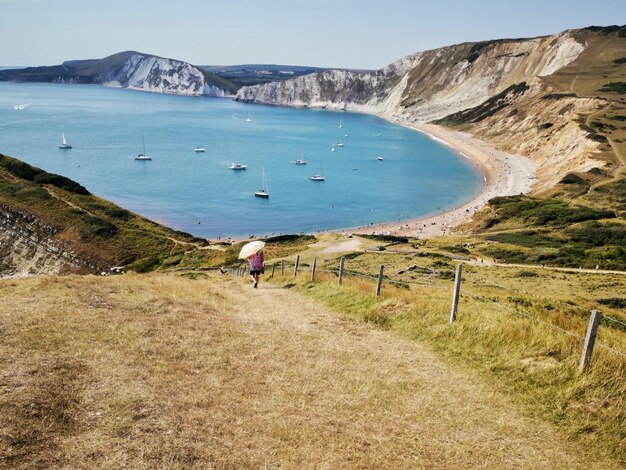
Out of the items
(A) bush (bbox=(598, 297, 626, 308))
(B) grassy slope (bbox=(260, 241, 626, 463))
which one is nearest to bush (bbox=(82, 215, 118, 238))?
(B) grassy slope (bbox=(260, 241, 626, 463))

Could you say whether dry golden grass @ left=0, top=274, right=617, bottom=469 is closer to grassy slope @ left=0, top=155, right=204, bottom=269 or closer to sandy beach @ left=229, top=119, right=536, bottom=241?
grassy slope @ left=0, top=155, right=204, bottom=269

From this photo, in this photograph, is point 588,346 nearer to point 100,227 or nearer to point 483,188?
point 100,227

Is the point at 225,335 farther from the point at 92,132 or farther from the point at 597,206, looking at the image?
the point at 92,132

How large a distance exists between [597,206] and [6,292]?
75.3m

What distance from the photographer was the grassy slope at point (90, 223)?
58.1m

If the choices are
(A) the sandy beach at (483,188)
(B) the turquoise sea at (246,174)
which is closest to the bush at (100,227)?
(B) the turquoise sea at (246,174)

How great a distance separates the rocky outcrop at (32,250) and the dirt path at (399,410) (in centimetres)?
4825

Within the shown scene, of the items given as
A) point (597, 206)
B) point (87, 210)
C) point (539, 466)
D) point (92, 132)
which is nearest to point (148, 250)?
point (87, 210)

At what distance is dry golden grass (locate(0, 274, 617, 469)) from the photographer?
28.0ft

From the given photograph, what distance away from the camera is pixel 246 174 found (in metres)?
122

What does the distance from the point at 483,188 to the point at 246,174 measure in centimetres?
5461

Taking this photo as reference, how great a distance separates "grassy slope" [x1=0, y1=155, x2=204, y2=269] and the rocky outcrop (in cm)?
81

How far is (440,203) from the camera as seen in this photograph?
104 metres

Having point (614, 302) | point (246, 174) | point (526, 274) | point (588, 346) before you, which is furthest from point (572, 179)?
point (588, 346)
